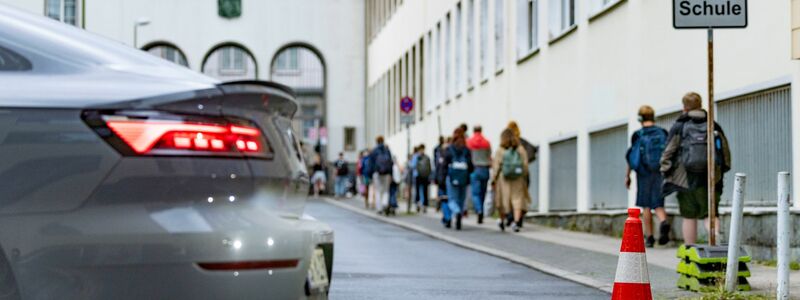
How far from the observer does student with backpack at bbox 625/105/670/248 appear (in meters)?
16.8

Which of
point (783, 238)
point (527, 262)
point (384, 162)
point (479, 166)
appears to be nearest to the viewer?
point (783, 238)

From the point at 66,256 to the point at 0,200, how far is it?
247 millimetres

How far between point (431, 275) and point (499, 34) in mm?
17637

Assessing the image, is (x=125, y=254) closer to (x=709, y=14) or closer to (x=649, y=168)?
(x=709, y=14)

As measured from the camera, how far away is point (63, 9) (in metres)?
59.6

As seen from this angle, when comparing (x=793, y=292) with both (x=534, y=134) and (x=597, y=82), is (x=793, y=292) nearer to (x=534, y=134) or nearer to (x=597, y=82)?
(x=597, y=82)

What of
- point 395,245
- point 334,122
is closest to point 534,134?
point 395,245

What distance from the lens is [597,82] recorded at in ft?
71.2

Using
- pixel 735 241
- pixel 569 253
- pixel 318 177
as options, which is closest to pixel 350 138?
A: pixel 318 177

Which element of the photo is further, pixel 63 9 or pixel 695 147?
pixel 63 9

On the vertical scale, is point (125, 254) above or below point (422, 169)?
below

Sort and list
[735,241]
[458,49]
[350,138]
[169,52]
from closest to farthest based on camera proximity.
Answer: [735,241]
[458,49]
[350,138]
[169,52]

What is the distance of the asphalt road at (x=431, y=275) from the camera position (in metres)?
11.0

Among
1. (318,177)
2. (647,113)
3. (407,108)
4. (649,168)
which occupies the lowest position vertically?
(649,168)
